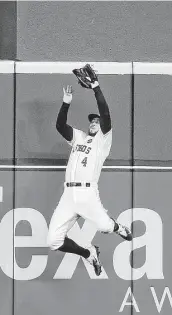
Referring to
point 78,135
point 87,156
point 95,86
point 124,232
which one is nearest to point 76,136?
point 78,135

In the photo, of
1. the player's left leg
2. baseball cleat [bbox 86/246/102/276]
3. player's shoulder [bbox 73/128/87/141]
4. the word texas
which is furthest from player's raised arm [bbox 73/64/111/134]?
baseball cleat [bbox 86/246/102/276]

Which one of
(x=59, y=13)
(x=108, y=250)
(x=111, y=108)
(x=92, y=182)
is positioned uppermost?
(x=59, y=13)

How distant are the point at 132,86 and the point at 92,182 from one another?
0.51 m

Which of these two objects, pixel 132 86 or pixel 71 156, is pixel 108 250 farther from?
pixel 132 86

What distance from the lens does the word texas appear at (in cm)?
470

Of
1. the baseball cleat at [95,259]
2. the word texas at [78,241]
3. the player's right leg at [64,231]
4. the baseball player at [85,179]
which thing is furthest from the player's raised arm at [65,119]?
the baseball cleat at [95,259]

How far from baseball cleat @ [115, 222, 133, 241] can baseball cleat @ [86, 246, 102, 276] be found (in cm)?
15

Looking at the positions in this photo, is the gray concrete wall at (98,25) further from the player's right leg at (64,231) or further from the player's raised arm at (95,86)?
the player's right leg at (64,231)

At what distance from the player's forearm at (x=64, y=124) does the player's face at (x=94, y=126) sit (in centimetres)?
10

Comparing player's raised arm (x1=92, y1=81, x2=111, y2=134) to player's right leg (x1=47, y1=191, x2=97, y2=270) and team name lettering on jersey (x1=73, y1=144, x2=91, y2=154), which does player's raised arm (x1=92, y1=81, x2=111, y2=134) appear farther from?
player's right leg (x1=47, y1=191, x2=97, y2=270)

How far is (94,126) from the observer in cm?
466

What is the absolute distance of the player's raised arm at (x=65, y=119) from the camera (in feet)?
15.2

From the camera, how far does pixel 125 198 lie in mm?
4695

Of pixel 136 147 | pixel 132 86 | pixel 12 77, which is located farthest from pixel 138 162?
pixel 12 77
